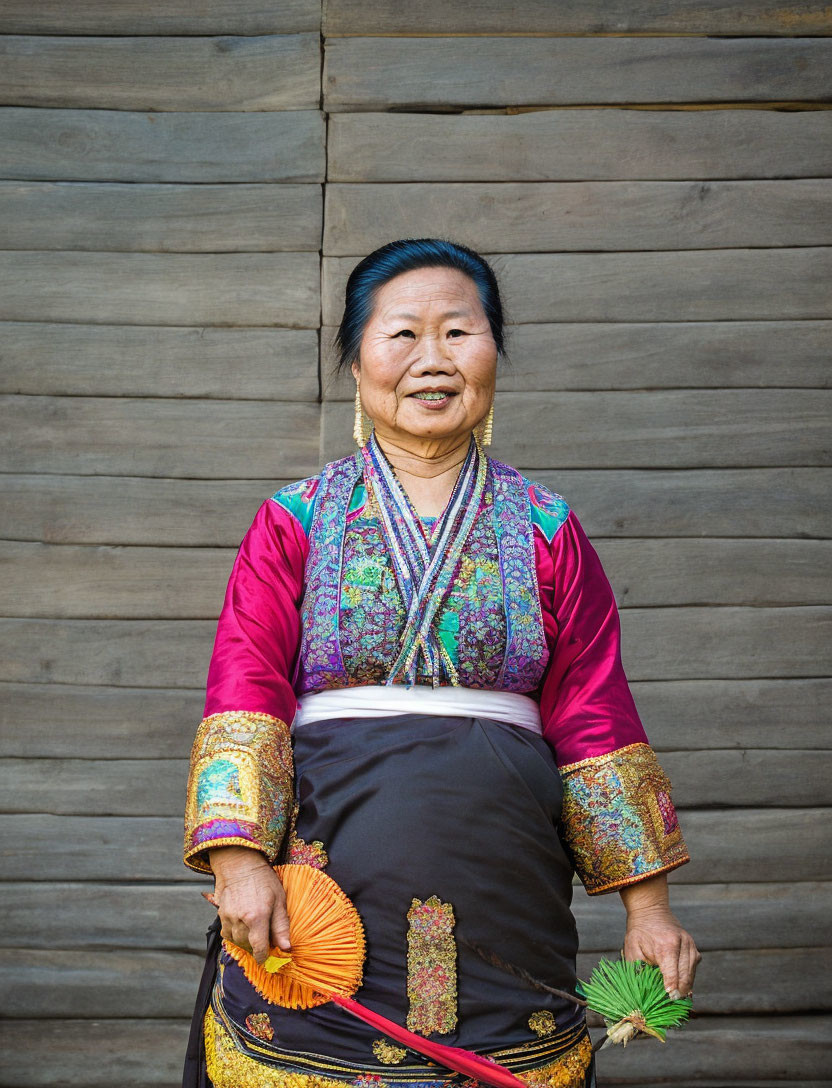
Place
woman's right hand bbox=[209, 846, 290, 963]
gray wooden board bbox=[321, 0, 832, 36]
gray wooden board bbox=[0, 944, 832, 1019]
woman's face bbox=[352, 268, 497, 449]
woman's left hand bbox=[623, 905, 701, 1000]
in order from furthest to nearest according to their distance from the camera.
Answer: gray wooden board bbox=[321, 0, 832, 36], gray wooden board bbox=[0, 944, 832, 1019], woman's face bbox=[352, 268, 497, 449], woman's left hand bbox=[623, 905, 701, 1000], woman's right hand bbox=[209, 846, 290, 963]

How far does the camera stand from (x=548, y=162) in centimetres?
315

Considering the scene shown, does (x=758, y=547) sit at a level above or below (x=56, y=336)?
below

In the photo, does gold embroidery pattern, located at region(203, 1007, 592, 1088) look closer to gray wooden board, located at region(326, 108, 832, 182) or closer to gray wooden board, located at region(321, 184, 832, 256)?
gray wooden board, located at region(321, 184, 832, 256)

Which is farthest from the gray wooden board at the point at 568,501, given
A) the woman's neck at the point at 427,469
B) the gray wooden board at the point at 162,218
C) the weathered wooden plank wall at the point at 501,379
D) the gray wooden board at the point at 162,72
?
the woman's neck at the point at 427,469

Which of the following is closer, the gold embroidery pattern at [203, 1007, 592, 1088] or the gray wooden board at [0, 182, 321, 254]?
the gold embroidery pattern at [203, 1007, 592, 1088]

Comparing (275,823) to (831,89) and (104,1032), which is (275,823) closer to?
(104,1032)

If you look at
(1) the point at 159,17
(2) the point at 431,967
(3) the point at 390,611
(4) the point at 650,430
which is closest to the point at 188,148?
(1) the point at 159,17

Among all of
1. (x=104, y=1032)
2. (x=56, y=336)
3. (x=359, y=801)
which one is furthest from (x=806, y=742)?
(x=56, y=336)

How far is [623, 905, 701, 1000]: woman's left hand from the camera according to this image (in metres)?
1.69

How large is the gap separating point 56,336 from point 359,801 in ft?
6.55


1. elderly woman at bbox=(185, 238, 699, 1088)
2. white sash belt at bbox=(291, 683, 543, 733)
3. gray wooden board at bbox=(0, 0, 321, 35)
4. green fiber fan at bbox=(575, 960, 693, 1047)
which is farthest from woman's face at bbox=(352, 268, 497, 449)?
gray wooden board at bbox=(0, 0, 321, 35)

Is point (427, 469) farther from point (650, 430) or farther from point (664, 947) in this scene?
point (650, 430)

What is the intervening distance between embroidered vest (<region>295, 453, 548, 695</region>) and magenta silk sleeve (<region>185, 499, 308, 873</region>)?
0.14 feet

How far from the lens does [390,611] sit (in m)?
1.76
